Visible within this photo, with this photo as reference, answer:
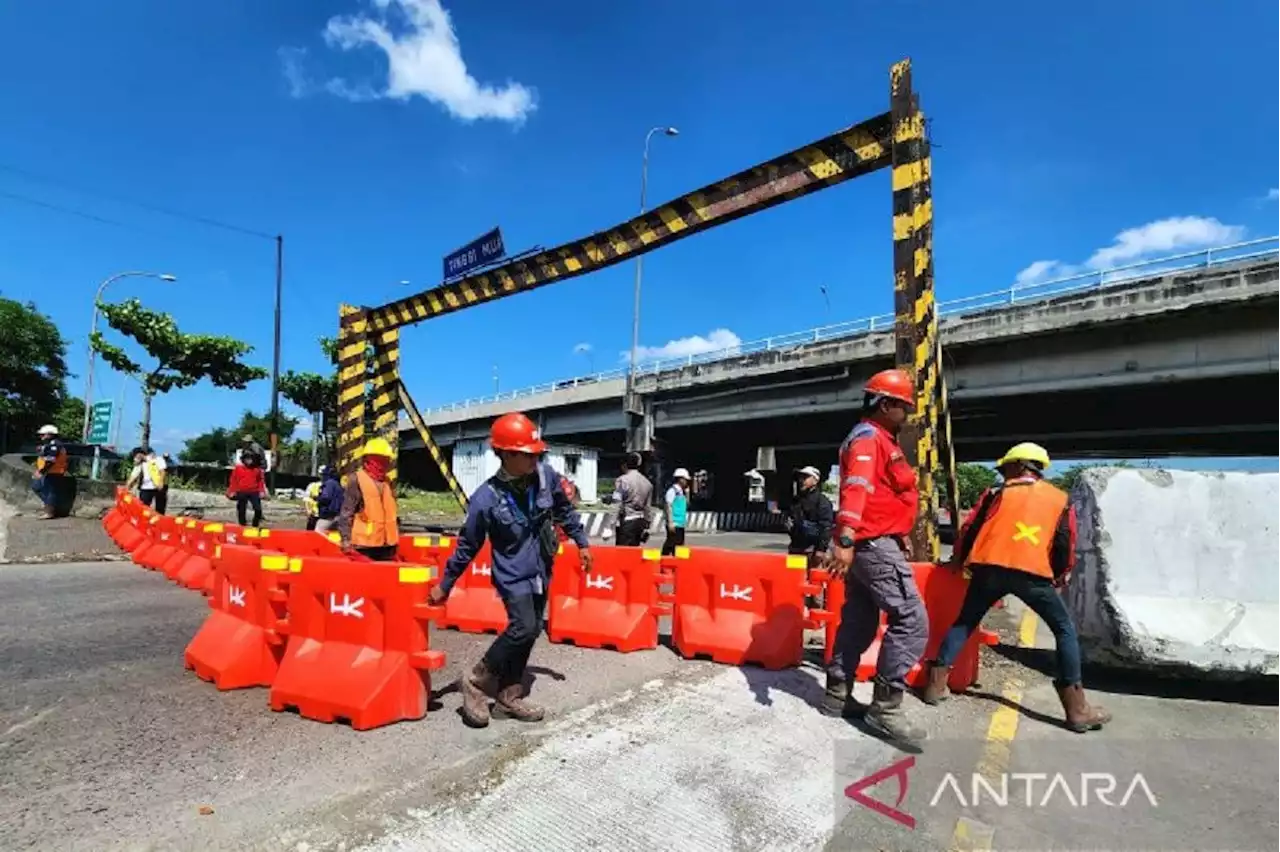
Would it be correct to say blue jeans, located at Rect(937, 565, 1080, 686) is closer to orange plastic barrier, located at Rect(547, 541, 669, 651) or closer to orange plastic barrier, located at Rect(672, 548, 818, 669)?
orange plastic barrier, located at Rect(672, 548, 818, 669)

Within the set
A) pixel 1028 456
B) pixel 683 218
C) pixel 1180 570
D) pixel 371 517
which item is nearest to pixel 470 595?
pixel 371 517

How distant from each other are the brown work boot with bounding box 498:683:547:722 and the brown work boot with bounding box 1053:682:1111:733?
9.83 ft

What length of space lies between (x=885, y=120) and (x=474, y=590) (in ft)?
19.0

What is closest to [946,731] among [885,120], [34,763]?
[34,763]

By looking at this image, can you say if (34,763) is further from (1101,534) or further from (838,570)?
(1101,534)

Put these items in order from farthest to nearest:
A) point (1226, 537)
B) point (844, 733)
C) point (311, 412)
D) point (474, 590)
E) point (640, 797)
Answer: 1. point (311, 412)
2. point (474, 590)
3. point (1226, 537)
4. point (844, 733)
5. point (640, 797)

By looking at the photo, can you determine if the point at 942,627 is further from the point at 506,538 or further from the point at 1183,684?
the point at 506,538

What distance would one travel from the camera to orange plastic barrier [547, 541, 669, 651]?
5.76 meters

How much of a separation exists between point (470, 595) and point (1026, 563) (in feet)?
14.6

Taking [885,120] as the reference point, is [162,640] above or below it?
below

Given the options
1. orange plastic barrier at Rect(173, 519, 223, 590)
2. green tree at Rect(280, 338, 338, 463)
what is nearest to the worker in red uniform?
orange plastic barrier at Rect(173, 519, 223, 590)

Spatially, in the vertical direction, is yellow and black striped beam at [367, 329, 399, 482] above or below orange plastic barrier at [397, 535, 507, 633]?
above

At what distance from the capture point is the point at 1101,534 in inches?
201

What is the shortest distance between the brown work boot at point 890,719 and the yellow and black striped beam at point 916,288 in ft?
7.54
